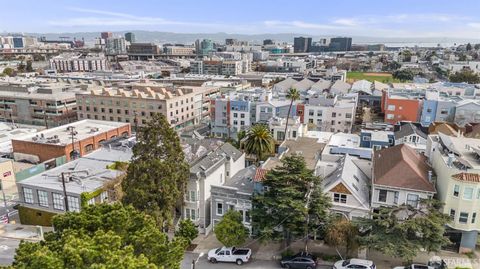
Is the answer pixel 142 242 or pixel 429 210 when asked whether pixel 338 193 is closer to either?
pixel 429 210

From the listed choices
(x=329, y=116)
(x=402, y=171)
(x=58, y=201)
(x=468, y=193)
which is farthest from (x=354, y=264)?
(x=329, y=116)

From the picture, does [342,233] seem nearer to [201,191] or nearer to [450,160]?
[450,160]

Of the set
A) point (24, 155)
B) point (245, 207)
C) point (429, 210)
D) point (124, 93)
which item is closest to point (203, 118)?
point (124, 93)

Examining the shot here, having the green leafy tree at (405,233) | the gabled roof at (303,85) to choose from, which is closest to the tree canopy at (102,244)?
the green leafy tree at (405,233)

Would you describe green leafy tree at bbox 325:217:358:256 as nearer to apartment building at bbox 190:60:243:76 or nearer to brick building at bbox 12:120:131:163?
brick building at bbox 12:120:131:163

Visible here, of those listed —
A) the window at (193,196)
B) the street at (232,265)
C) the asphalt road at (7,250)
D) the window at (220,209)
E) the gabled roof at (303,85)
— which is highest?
the gabled roof at (303,85)

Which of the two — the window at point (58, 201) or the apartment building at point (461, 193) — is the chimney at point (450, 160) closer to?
the apartment building at point (461, 193)

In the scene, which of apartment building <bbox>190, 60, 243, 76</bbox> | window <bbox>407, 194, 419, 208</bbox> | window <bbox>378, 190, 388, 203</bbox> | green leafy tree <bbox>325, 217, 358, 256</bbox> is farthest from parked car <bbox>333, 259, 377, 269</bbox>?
apartment building <bbox>190, 60, 243, 76</bbox>
